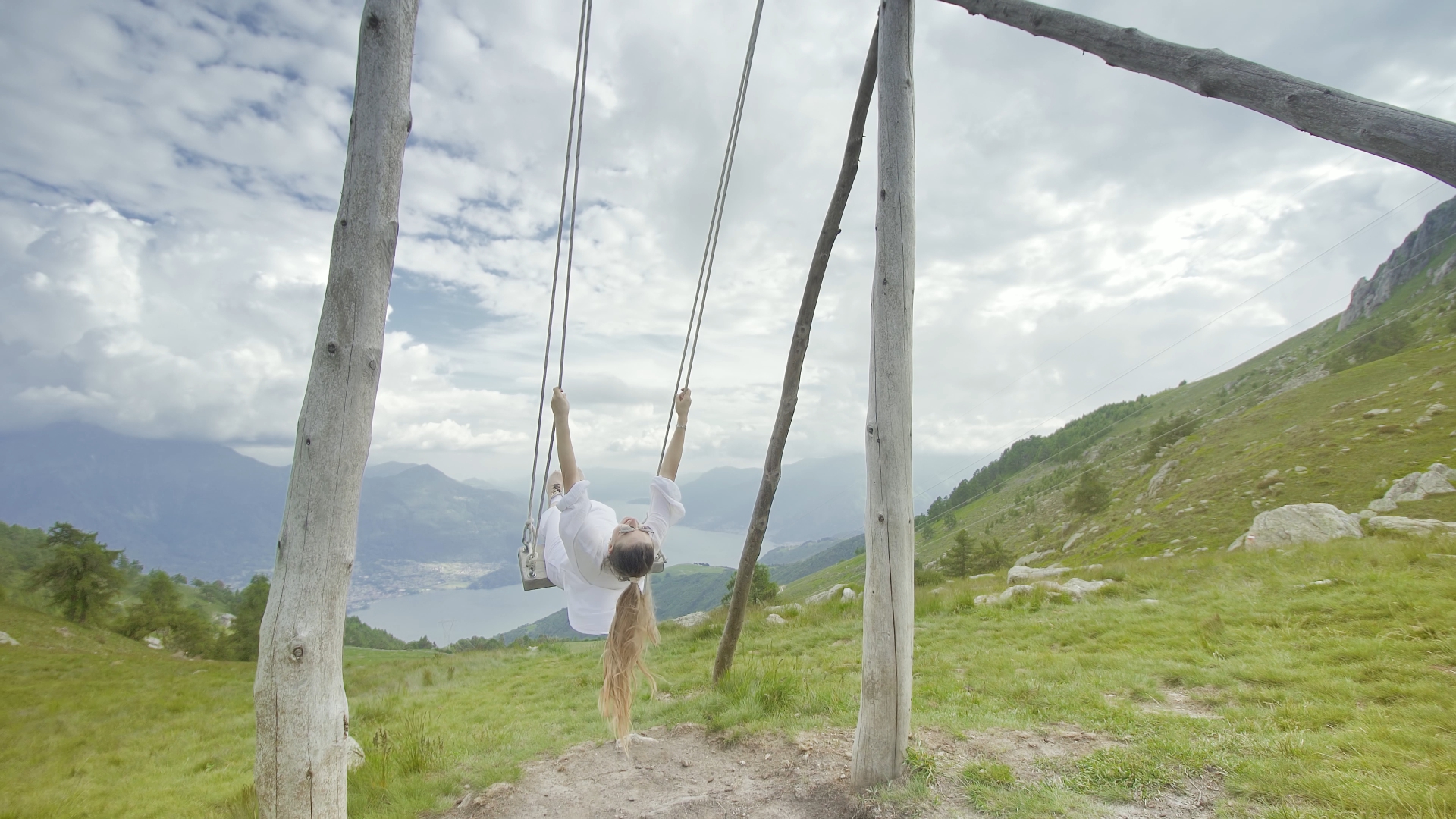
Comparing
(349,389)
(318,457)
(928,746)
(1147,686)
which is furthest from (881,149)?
(1147,686)

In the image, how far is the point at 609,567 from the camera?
4211mm

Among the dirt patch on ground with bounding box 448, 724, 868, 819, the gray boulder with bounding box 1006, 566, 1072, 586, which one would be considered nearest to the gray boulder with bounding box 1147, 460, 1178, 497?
the gray boulder with bounding box 1006, 566, 1072, 586

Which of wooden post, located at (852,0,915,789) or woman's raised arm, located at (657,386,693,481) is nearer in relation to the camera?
wooden post, located at (852,0,915,789)

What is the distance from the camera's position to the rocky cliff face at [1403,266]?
263ft

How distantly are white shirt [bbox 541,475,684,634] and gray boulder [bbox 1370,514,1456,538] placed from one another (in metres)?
13.0

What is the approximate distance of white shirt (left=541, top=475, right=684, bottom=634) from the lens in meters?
4.19

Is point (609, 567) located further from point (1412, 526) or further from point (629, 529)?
point (1412, 526)

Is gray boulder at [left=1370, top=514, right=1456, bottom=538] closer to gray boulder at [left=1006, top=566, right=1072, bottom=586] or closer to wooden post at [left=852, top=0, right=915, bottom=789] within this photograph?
gray boulder at [left=1006, top=566, right=1072, bottom=586]

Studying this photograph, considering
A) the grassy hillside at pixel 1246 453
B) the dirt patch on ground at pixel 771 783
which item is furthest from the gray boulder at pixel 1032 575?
the dirt patch on ground at pixel 771 783

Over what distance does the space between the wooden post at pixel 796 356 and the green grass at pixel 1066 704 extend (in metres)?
0.81

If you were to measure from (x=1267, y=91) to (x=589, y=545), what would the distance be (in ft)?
14.2

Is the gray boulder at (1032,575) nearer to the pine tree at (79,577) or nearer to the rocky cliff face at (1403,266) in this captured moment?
the pine tree at (79,577)

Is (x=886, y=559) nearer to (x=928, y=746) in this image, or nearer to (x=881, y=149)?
(x=928, y=746)

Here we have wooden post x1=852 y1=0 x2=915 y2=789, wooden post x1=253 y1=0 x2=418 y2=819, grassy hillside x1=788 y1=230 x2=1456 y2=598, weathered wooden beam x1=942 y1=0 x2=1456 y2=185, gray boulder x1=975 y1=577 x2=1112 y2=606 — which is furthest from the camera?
grassy hillside x1=788 y1=230 x2=1456 y2=598
